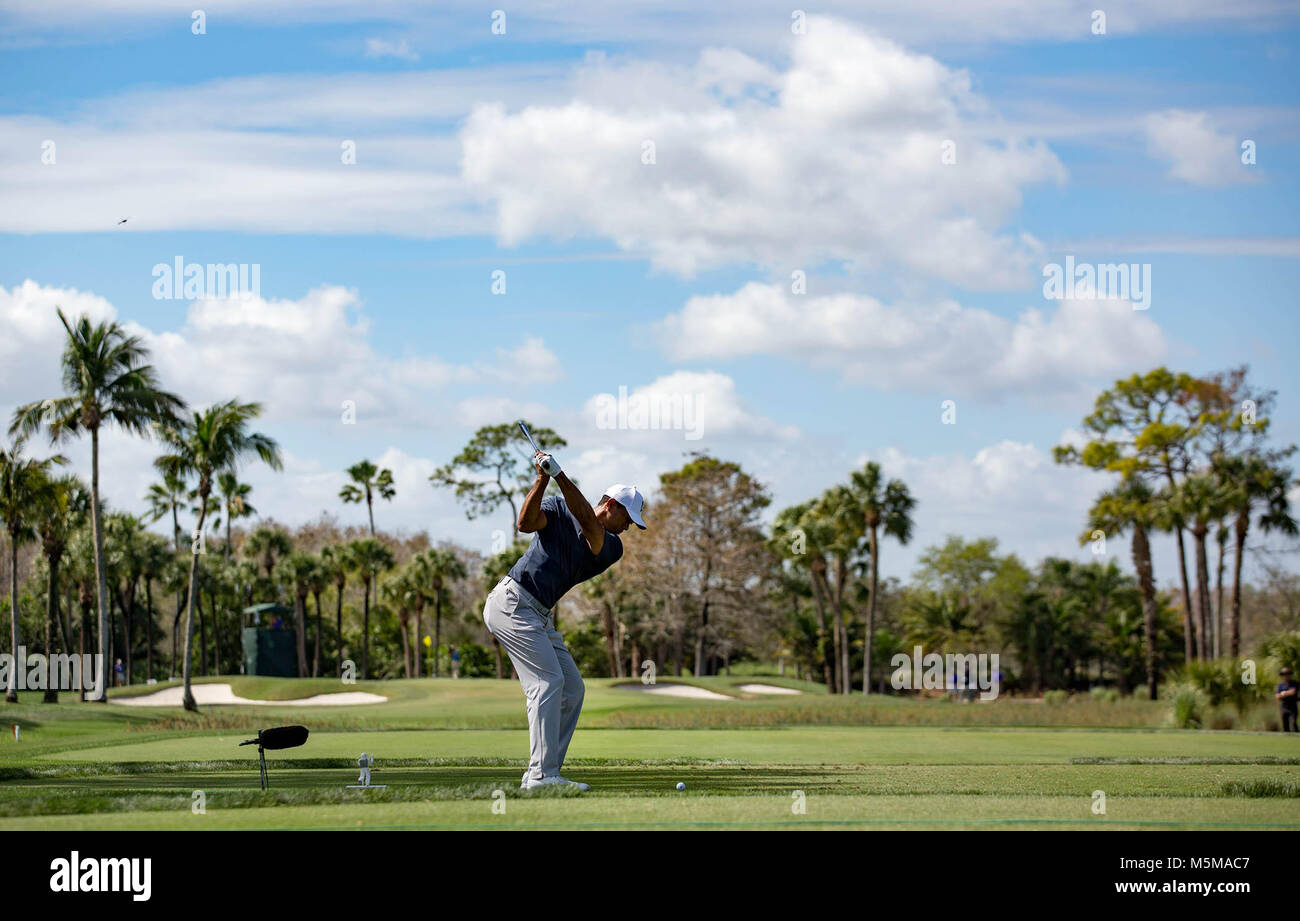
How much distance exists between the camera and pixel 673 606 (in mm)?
71312

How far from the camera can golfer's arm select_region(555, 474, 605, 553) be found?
886cm

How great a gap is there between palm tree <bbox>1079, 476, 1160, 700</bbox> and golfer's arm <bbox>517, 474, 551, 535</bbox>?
54.0 m

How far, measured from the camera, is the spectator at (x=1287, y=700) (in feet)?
92.6

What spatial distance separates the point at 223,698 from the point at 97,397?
14678 mm

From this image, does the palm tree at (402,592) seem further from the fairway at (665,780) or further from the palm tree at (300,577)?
the fairway at (665,780)

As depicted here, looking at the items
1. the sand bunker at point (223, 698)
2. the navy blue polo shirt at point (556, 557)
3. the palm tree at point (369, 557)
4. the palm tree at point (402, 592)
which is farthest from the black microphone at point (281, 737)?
the palm tree at point (369, 557)

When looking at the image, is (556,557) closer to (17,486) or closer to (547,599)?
(547,599)

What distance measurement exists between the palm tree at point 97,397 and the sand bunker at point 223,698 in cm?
858
